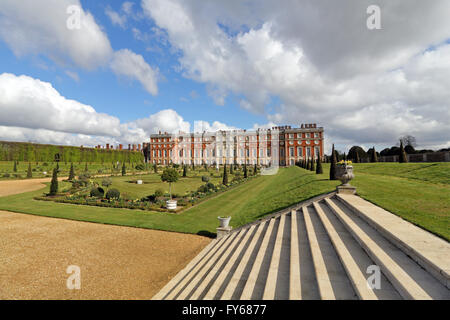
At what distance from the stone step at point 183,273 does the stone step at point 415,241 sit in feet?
16.7

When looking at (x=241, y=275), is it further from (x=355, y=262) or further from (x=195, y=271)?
(x=355, y=262)

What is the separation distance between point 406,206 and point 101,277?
967 centimetres

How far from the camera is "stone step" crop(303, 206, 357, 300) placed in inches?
123

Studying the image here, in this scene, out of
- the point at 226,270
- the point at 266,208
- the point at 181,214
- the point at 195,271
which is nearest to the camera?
the point at 226,270

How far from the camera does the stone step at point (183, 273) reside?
186 inches

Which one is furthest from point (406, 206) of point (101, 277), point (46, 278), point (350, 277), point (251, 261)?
point (46, 278)

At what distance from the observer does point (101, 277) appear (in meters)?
5.61

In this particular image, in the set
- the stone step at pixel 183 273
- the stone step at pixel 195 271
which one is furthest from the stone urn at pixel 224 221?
the stone step at pixel 195 271

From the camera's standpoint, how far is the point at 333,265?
12.9ft

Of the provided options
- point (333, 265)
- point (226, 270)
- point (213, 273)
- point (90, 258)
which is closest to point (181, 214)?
point (90, 258)

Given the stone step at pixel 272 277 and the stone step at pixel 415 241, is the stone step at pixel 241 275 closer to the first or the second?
the stone step at pixel 272 277

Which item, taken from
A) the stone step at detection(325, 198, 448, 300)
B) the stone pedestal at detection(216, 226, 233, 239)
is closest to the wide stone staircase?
the stone step at detection(325, 198, 448, 300)

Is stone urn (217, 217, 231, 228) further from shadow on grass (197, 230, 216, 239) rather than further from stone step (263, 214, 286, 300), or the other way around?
stone step (263, 214, 286, 300)

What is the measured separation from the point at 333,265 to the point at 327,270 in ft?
0.86
